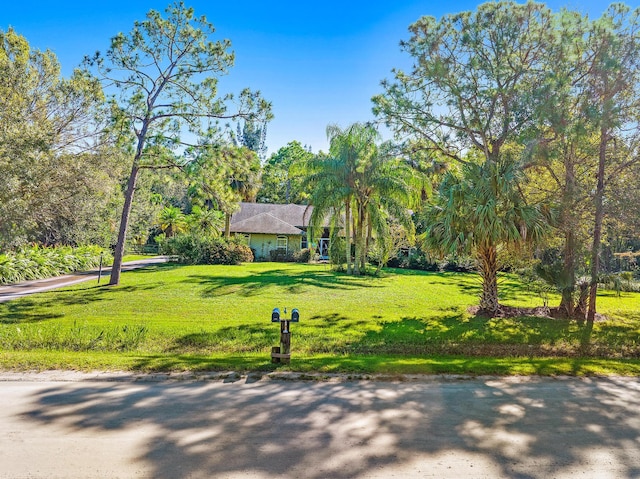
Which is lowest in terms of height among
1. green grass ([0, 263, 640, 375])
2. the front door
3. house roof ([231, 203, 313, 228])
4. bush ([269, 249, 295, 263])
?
green grass ([0, 263, 640, 375])

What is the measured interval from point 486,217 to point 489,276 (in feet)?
7.56

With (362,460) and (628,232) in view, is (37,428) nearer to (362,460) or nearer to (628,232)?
(362,460)

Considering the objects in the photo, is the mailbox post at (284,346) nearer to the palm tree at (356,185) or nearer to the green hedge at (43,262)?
the palm tree at (356,185)

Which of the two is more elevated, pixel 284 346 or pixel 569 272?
pixel 569 272

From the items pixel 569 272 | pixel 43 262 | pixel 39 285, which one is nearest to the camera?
pixel 569 272

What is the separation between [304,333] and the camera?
33.2 feet

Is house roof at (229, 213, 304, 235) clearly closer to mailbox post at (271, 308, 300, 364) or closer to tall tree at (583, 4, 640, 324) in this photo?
tall tree at (583, 4, 640, 324)

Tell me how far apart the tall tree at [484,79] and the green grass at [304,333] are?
10.0 feet

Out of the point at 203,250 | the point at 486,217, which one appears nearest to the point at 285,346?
the point at 486,217

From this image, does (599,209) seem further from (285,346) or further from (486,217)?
(285,346)

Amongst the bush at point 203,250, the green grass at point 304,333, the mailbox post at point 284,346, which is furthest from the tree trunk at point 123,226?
the mailbox post at point 284,346

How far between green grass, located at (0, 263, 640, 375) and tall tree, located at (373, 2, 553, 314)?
10.0ft

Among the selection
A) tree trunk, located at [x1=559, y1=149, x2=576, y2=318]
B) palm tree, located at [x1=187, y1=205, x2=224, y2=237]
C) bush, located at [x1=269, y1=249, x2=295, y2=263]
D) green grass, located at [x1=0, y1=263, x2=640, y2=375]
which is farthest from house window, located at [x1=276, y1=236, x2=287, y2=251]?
tree trunk, located at [x1=559, y1=149, x2=576, y2=318]

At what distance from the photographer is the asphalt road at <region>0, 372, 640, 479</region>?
393 centimetres
